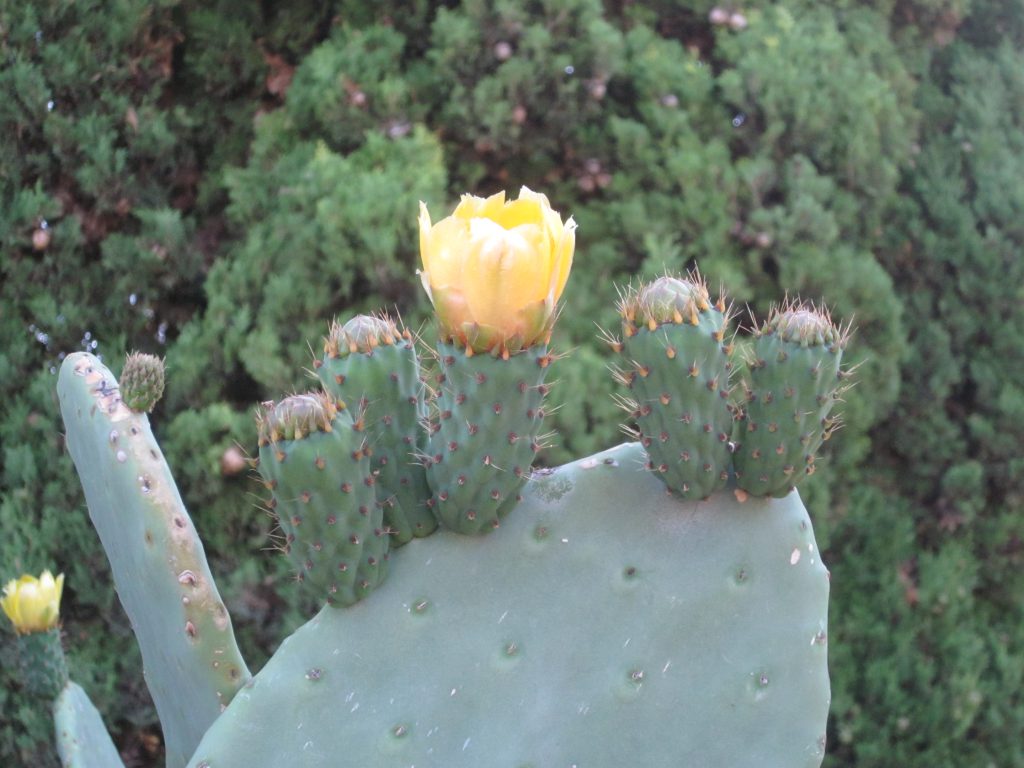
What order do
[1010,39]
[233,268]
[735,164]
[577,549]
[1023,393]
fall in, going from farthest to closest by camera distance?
1. [1010,39]
2. [1023,393]
3. [735,164]
4. [233,268]
5. [577,549]

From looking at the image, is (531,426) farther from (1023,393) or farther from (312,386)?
(1023,393)

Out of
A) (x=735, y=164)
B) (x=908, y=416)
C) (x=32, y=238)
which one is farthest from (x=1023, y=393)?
(x=32, y=238)

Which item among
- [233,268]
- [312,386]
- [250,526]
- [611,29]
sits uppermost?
[611,29]

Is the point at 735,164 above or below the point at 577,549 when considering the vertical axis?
below

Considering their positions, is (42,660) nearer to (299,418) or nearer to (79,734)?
(79,734)

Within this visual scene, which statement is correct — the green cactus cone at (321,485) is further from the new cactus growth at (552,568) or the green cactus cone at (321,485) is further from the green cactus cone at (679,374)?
the green cactus cone at (679,374)

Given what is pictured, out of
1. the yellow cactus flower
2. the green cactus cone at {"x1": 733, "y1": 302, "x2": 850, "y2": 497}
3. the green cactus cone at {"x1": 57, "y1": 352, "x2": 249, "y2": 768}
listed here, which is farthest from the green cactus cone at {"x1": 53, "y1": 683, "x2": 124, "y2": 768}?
the green cactus cone at {"x1": 733, "y1": 302, "x2": 850, "y2": 497}

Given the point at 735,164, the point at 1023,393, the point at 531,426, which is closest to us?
the point at 531,426
